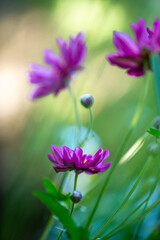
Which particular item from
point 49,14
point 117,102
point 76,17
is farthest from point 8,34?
point 117,102

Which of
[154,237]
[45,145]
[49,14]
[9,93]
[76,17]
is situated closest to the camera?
[154,237]

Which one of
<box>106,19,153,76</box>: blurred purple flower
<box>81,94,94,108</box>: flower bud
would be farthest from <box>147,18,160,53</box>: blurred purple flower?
<box>81,94,94,108</box>: flower bud

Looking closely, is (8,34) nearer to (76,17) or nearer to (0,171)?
(76,17)

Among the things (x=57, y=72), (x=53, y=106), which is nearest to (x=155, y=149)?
(x=57, y=72)

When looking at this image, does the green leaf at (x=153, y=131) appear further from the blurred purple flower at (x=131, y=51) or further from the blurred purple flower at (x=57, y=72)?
the blurred purple flower at (x=57, y=72)

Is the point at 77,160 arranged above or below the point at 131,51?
below

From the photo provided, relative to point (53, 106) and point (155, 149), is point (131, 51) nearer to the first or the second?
point (155, 149)

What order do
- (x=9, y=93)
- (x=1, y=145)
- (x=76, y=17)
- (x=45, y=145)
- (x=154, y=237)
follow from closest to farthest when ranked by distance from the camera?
(x=154, y=237) < (x=45, y=145) < (x=76, y=17) < (x=1, y=145) < (x=9, y=93)
